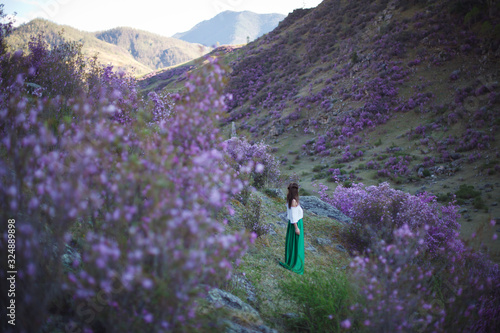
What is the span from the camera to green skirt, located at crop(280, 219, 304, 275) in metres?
6.03

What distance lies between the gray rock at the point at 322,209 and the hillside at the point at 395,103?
159 inches

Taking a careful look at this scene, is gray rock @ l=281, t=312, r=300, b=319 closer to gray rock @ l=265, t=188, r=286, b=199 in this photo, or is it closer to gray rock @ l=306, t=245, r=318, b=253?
gray rock @ l=306, t=245, r=318, b=253

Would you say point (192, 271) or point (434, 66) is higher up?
point (434, 66)

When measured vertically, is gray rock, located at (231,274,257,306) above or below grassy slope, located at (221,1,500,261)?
below

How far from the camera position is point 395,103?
20.5 meters

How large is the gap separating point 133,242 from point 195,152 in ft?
2.81

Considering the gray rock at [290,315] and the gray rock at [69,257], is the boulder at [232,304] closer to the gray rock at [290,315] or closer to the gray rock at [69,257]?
the gray rock at [290,315]

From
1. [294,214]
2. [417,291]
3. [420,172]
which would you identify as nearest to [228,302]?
[417,291]

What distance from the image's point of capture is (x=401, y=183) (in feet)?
46.2

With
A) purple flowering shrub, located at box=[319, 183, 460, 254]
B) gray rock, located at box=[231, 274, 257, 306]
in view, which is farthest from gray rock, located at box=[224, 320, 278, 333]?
purple flowering shrub, located at box=[319, 183, 460, 254]

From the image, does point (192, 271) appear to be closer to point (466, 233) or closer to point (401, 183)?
point (466, 233)

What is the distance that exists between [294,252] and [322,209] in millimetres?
4591

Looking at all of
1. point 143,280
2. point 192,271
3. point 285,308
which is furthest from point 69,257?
point 285,308

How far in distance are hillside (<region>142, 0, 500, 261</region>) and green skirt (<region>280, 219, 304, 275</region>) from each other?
5480mm
